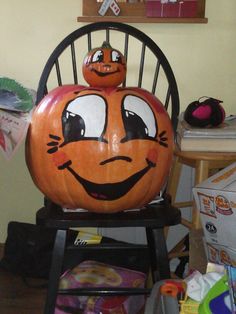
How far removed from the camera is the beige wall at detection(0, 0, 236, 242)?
1.44 m

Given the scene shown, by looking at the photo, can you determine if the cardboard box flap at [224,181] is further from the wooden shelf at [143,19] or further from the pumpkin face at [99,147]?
the wooden shelf at [143,19]

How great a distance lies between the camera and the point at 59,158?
2.89 ft

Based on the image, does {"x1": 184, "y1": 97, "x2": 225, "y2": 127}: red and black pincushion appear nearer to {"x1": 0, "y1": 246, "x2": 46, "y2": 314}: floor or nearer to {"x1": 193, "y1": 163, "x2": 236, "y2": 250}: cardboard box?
{"x1": 193, "y1": 163, "x2": 236, "y2": 250}: cardboard box

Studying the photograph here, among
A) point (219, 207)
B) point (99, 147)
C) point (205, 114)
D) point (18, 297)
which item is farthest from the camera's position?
point (18, 297)

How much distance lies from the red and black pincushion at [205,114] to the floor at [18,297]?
71 centimetres

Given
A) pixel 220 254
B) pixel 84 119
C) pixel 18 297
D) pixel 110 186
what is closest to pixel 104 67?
pixel 84 119

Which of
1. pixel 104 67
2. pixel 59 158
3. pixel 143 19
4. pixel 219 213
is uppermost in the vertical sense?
pixel 143 19

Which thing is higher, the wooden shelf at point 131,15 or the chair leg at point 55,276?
the wooden shelf at point 131,15

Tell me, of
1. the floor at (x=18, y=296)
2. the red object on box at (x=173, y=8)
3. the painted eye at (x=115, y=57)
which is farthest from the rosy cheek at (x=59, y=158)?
the red object on box at (x=173, y=8)

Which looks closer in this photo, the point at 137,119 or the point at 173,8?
the point at 137,119

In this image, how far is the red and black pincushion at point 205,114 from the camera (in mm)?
1123

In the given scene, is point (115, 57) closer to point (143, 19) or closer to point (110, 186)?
point (110, 186)

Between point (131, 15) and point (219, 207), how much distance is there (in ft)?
2.44

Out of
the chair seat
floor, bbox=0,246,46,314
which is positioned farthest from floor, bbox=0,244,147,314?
the chair seat
